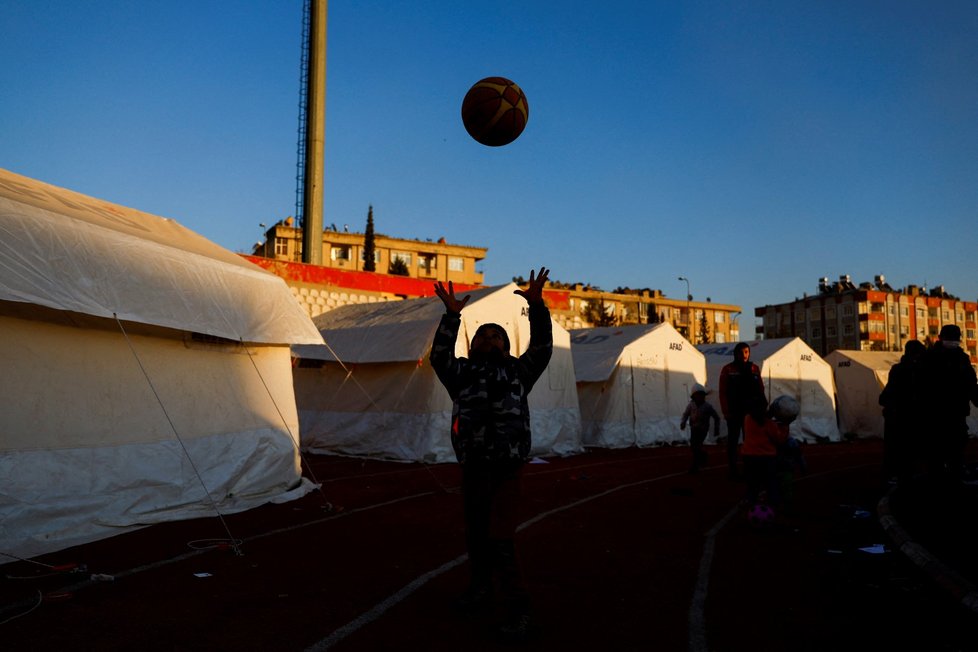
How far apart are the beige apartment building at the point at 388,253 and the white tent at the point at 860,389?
47139 millimetres

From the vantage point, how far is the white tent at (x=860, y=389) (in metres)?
25.5

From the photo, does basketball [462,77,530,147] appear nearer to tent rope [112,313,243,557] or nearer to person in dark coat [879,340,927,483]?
tent rope [112,313,243,557]

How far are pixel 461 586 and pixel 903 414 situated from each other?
6889mm

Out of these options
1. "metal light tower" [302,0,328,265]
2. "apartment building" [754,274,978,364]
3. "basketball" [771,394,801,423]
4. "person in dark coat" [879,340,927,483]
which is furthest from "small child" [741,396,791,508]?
"apartment building" [754,274,978,364]

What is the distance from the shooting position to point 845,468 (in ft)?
48.1

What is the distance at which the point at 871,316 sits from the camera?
3610 inches

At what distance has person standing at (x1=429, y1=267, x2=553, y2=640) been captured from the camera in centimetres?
409

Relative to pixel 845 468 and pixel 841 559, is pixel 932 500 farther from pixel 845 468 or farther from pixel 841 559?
pixel 845 468

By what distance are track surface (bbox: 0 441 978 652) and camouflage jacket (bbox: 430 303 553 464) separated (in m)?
1.09

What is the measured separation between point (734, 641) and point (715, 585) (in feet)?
4.14

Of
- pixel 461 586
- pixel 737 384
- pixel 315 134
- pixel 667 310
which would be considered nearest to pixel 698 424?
pixel 737 384

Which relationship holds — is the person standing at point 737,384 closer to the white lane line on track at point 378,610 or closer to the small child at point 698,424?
the small child at point 698,424

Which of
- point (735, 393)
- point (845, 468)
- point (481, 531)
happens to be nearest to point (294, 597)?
point (481, 531)

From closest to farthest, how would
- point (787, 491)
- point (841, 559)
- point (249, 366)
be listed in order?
point (841, 559) < point (787, 491) < point (249, 366)
